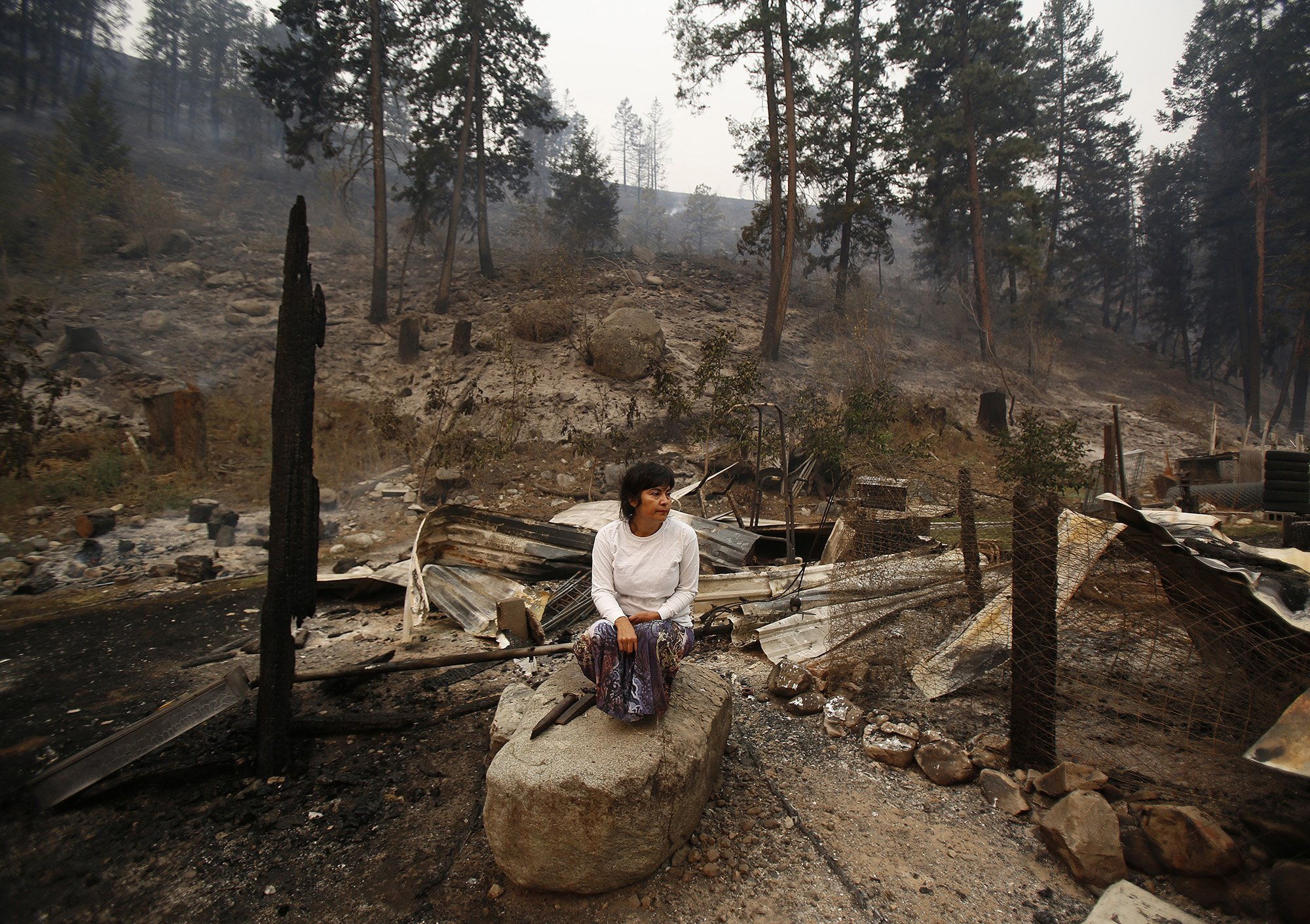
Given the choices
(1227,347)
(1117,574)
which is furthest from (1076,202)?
(1117,574)

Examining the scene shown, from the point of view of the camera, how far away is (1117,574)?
10.2 feet

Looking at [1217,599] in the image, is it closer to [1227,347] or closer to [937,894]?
[937,894]

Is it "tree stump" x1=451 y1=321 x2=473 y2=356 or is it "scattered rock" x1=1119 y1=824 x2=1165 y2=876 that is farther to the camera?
"tree stump" x1=451 y1=321 x2=473 y2=356

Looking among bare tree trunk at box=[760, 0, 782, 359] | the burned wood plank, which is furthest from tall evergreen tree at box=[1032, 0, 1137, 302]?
A: the burned wood plank

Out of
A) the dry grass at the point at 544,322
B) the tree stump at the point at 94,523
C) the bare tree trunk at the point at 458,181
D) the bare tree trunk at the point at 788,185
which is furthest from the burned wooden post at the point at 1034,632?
the bare tree trunk at the point at 458,181

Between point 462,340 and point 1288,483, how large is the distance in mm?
16985

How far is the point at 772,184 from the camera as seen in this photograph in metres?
18.5

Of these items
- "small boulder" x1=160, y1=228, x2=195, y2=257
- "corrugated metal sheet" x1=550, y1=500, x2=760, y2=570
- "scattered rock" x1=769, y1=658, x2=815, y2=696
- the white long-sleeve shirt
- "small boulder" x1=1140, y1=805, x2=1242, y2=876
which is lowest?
"scattered rock" x1=769, y1=658, x2=815, y2=696

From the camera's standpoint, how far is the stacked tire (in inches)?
319

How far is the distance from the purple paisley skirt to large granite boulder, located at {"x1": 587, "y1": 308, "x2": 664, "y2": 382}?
12775mm

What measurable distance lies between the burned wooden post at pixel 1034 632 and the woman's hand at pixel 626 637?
6.41ft

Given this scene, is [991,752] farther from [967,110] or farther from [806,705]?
[967,110]

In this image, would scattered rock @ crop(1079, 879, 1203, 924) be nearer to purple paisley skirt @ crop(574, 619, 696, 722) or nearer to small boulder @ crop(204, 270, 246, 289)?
purple paisley skirt @ crop(574, 619, 696, 722)

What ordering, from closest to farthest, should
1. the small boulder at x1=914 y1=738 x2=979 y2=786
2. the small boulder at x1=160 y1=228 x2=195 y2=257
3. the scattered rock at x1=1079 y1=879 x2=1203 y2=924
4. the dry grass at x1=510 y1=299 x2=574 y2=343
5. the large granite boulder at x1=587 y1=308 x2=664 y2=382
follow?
1. the scattered rock at x1=1079 y1=879 x2=1203 y2=924
2. the small boulder at x1=914 y1=738 x2=979 y2=786
3. the large granite boulder at x1=587 y1=308 x2=664 y2=382
4. the dry grass at x1=510 y1=299 x2=574 y2=343
5. the small boulder at x1=160 y1=228 x2=195 y2=257
